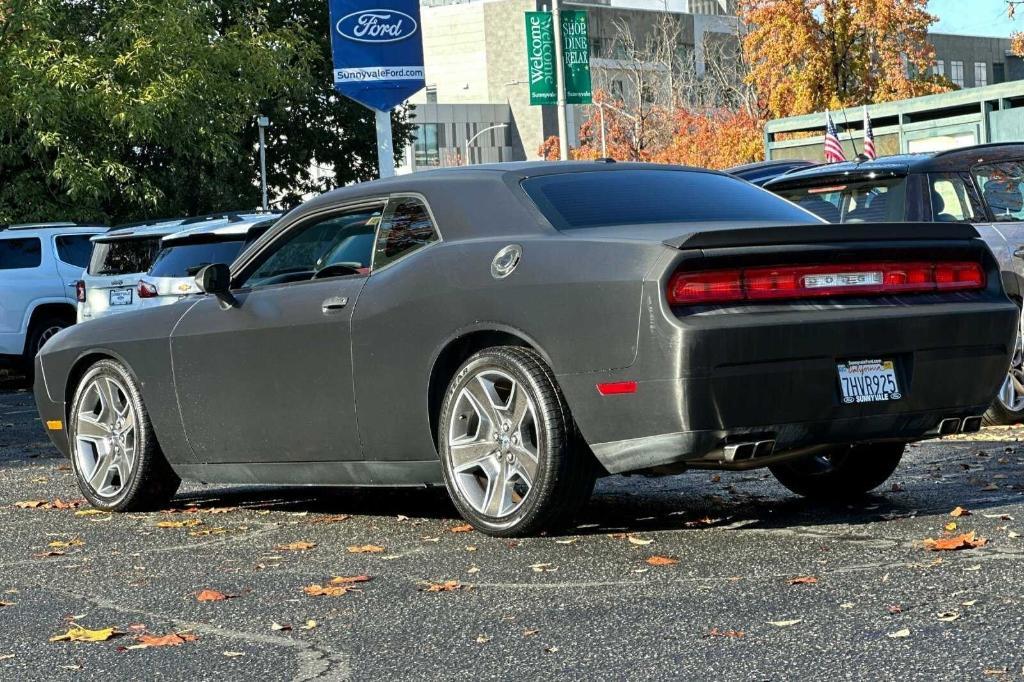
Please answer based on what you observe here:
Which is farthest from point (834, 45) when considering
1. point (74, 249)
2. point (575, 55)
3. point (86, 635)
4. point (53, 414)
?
point (86, 635)

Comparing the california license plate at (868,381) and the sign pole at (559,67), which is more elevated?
the sign pole at (559,67)

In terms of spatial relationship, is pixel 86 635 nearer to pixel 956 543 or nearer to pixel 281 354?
pixel 281 354

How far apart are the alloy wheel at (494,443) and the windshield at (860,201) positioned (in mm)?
4555

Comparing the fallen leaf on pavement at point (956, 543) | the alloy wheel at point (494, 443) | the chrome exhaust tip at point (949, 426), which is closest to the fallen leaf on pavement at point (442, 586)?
the alloy wheel at point (494, 443)

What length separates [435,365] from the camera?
7.02 metres

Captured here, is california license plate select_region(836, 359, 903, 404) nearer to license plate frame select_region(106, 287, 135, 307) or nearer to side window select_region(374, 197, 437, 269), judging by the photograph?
side window select_region(374, 197, 437, 269)

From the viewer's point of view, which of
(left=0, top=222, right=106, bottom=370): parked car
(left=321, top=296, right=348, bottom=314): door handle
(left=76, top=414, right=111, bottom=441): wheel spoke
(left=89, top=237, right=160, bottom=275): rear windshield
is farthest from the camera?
(left=0, top=222, right=106, bottom=370): parked car

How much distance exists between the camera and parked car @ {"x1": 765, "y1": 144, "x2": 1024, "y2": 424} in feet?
34.9

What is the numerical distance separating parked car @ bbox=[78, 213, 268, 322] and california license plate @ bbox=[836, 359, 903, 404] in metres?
11.5

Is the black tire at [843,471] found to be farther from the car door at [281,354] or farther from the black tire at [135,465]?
the black tire at [135,465]

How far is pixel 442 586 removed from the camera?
5.96 meters

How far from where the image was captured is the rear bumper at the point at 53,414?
894cm

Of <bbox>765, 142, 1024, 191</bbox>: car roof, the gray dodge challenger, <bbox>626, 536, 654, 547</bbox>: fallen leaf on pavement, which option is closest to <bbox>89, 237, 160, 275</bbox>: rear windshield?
<bbox>765, 142, 1024, 191</bbox>: car roof

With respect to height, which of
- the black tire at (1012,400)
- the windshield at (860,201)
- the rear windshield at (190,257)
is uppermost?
the windshield at (860,201)
